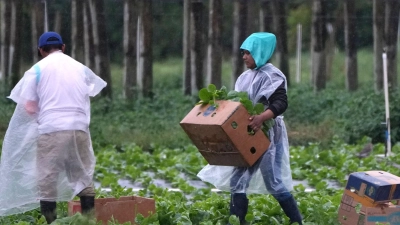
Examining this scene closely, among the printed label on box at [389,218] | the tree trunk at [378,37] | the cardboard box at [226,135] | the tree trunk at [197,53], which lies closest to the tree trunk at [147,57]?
the tree trunk at [197,53]

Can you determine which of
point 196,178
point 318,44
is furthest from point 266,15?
point 196,178

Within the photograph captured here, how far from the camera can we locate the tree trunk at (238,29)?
20688 mm

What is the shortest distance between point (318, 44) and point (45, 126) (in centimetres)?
1748

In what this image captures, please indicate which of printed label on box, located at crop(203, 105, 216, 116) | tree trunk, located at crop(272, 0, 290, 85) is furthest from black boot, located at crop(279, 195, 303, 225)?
tree trunk, located at crop(272, 0, 290, 85)

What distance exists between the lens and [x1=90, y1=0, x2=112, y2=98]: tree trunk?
829 inches

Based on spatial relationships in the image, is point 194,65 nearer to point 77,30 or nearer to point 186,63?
point 186,63

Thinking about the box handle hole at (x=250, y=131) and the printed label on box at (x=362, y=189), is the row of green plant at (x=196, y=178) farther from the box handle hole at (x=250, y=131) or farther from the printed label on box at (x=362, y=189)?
the box handle hole at (x=250, y=131)

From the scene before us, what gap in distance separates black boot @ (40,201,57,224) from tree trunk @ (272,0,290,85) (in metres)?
13.8

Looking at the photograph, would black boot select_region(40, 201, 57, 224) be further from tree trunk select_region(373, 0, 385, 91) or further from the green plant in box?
tree trunk select_region(373, 0, 385, 91)

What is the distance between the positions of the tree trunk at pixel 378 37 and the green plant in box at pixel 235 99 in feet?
44.4

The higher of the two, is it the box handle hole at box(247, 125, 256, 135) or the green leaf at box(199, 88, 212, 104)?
the green leaf at box(199, 88, 212, 104)

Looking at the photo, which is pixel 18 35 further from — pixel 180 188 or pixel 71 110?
pixel 71 110

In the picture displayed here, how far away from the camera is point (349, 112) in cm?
1833

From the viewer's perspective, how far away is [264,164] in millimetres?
7508
